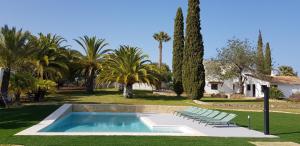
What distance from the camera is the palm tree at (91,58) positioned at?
41.8 metres

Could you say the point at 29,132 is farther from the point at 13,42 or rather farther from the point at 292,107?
the point at 292,107

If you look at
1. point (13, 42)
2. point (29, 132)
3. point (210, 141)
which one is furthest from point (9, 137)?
point (13, 42)

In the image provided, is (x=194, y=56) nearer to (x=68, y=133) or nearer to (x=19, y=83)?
(x=19, y=83)

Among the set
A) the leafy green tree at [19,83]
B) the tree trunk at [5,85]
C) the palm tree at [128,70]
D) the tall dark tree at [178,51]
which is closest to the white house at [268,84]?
the tall dark tree at [178,51]

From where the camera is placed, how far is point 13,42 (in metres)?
27.4

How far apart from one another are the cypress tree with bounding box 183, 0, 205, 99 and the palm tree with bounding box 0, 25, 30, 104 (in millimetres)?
14419

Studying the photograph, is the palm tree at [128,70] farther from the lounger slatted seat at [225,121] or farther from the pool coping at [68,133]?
the lounger slatted seat at [225,121]

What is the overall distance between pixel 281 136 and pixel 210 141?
347cm

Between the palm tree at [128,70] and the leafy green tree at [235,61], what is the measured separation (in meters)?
18.0

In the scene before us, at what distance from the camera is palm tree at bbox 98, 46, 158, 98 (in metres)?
35.4

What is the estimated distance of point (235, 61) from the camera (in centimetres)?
5175

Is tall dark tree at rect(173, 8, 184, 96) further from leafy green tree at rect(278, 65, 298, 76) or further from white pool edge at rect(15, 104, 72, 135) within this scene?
leafy green tree at rect(278, 65, 298, 76)

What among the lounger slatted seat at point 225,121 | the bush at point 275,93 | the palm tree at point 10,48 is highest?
the palm tree at point 10,48

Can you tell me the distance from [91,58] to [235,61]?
20.2 metres
